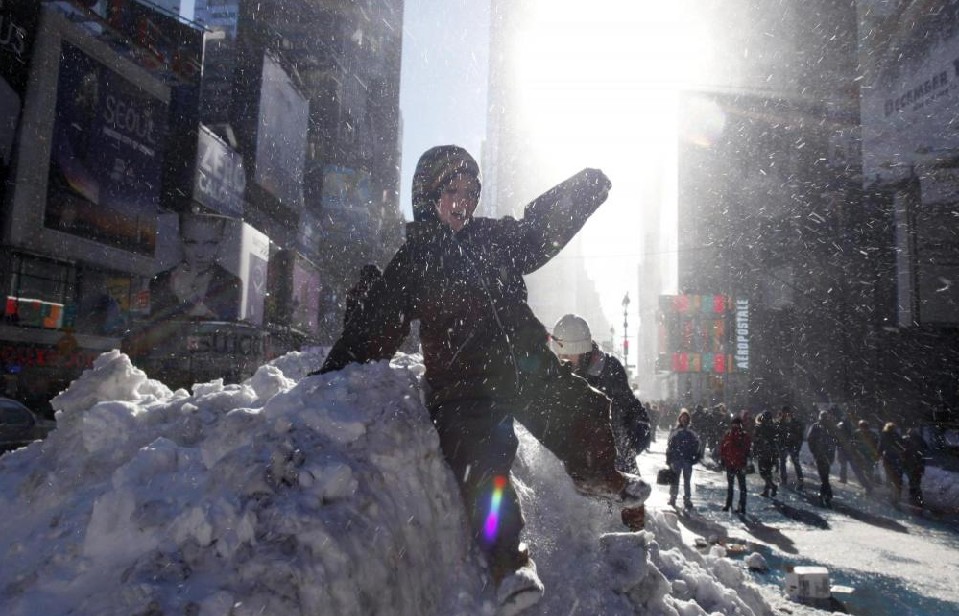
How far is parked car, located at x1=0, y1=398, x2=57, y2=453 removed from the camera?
11.4m

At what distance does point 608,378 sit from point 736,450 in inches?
288

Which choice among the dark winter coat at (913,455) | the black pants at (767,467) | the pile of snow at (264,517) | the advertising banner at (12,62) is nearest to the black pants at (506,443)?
the pile of snow at (264,517)

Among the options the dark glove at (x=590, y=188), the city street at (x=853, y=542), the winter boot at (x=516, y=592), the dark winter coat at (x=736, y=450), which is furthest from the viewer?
the dark winter coat at (x=736, y=450)

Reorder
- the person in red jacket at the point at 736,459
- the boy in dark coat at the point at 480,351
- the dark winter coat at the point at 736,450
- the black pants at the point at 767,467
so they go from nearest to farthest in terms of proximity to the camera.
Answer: the boy in dark coat at the point at 480,351 → the person in red jacket at the point at 736,459 → the dark winter coat at the point at 736,450 → the black pants at the point at 767,467

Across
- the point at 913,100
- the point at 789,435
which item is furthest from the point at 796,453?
the point at 913,100

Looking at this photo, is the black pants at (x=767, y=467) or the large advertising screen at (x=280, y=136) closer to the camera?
the black pants at (x=767, y=467)

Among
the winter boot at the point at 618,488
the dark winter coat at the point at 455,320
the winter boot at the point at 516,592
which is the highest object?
the dark winter coat at the point at 455,320

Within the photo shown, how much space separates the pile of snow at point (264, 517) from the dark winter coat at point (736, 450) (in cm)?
894

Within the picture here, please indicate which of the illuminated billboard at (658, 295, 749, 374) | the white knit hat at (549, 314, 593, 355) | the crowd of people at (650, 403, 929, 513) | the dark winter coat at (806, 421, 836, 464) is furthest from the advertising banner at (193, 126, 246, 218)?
A: the illuminated billboard at (658, 295, 749, 374)

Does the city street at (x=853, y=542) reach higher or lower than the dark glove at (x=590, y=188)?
lower

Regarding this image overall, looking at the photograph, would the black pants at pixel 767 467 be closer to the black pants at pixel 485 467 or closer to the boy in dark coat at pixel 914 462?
the boy in dark coat at pixel 914 462

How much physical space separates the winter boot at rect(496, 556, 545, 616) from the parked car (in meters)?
12.7

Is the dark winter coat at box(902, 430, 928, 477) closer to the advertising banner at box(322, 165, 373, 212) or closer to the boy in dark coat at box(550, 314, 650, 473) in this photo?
the boy in dark coat at box(550, 314, 650, 473)

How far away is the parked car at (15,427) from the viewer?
11.4m
